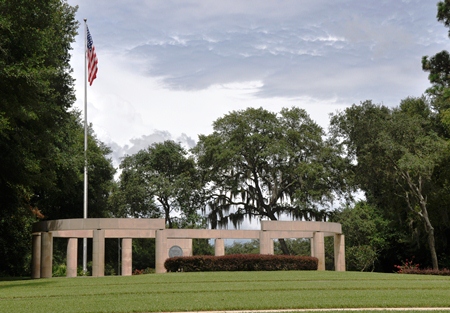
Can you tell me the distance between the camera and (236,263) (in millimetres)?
34750

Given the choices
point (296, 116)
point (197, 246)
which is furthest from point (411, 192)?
point (197, 246)

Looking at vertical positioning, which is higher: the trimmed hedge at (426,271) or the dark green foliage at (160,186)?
the dark green foliage at (160,186)

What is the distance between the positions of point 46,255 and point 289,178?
25.5 metres

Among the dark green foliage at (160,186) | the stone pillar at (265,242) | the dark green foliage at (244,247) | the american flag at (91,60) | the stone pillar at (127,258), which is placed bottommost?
the dark green foliage at (244,247)

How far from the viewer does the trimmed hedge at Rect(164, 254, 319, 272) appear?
34594 mm

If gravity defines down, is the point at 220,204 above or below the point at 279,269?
above

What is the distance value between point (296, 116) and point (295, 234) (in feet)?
56.9

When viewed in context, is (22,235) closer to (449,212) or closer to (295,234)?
(295,234)

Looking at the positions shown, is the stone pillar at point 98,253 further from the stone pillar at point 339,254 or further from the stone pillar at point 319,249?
the stone pillar at point 339,254

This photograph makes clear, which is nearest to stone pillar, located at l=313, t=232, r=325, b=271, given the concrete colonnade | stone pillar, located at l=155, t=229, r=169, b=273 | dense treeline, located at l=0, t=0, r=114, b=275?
the concrete colonnade

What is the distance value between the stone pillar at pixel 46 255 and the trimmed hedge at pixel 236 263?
696cm

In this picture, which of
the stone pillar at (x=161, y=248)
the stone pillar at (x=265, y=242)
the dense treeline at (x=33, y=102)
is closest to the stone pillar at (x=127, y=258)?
the dense treeline at (x=33, y=102)

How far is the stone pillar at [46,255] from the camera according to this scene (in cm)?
3569

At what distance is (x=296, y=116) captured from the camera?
5659cm
